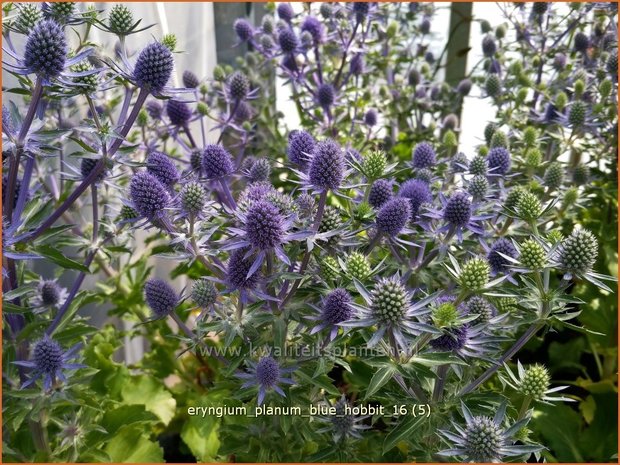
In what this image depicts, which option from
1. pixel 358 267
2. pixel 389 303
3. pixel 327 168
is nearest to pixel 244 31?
pixel 327 168

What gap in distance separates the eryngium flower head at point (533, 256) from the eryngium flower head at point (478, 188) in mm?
269

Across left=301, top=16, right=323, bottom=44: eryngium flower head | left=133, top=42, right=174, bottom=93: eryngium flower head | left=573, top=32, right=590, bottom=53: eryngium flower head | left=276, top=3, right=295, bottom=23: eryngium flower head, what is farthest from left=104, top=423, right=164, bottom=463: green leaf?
left=573, top=32, right=590, bottom=53: eryngium flower head

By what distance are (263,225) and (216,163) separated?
34 centimetres

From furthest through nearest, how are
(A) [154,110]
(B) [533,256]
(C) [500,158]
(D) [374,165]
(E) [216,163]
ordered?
(A) [154,110], (C) [500,158], (E) [216,163], (D) [374,165], (B) [533,256]

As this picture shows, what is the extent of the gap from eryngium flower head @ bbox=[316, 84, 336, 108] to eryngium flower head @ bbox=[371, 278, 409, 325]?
1.21 metres

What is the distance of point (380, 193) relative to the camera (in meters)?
1.28

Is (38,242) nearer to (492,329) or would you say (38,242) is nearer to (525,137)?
(492,329)

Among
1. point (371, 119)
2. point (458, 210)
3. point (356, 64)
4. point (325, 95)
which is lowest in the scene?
point (458, 210)

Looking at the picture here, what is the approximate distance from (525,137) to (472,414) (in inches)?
41.4

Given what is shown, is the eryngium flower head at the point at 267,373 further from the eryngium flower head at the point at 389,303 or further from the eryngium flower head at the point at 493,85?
the eryngium flower head at the point at 493,85

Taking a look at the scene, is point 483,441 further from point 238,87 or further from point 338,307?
point 238,87

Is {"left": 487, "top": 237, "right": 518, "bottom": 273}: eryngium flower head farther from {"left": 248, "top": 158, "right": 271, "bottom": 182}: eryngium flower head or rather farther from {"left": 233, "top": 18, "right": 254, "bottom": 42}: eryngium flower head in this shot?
{"left": 233, "top": 18, "right": 254, "bottom": 42}: eryngium flower head

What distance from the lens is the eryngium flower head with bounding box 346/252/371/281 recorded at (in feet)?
3.43

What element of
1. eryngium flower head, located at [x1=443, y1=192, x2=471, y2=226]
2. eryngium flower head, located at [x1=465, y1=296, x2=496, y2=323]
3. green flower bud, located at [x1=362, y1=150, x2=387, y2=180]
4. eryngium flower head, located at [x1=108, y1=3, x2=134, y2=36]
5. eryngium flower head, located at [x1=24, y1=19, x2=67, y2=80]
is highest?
eryngium flower head, located at [x1=108, y1=3, x2=134, y2=36]
